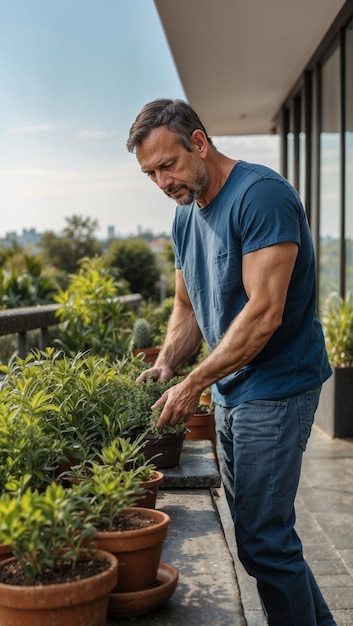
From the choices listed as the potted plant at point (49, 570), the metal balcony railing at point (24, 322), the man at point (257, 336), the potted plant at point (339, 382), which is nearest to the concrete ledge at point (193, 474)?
the man at point (257, 336)

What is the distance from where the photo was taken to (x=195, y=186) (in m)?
2.35

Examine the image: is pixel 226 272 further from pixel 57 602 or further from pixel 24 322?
A: pixel 24 322

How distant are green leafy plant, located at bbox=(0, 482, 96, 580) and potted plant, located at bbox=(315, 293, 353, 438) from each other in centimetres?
485

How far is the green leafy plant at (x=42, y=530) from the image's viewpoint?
50.8 inches

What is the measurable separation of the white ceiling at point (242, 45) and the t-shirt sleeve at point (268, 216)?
4943mm

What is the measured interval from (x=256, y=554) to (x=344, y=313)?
4.40 meters

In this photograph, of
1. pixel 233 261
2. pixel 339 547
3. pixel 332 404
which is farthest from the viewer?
pixel 332 404

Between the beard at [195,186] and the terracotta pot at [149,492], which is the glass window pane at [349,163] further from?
the terracotta pot at [149,492]

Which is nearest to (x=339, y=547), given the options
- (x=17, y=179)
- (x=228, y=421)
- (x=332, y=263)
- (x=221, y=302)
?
(x=228, y=421)

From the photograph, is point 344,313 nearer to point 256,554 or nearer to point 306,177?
point 306,177

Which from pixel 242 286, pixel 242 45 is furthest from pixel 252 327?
pixel 242 45

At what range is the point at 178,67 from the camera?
9.14m

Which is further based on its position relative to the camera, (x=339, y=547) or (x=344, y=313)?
(x=344, y=313)

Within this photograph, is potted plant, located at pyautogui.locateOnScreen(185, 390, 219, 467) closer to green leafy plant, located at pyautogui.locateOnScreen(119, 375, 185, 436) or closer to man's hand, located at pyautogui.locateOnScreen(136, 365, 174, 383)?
man's hand, located at pyautogui.locateOnScreen(136, 365, 174, 383)
